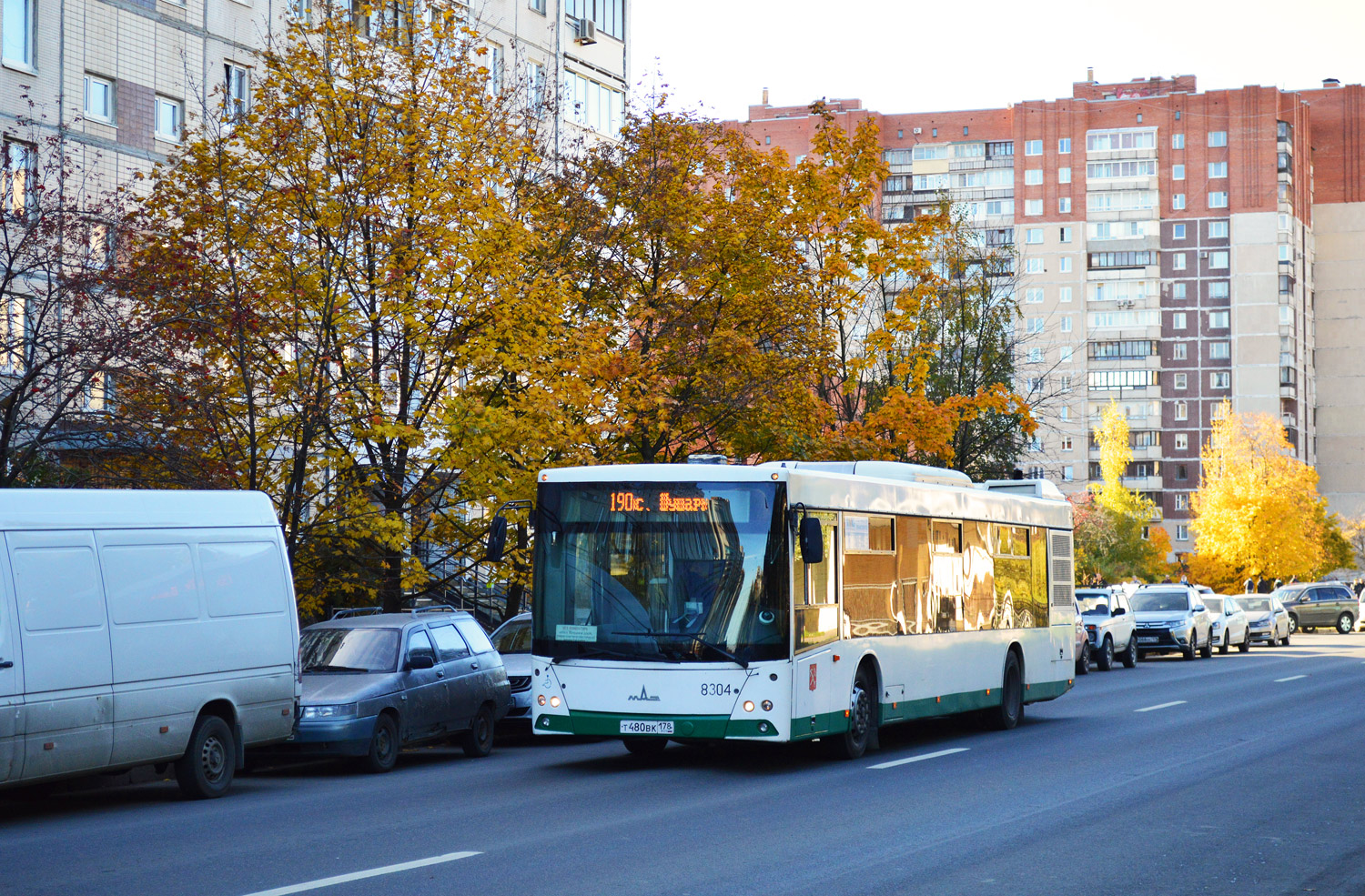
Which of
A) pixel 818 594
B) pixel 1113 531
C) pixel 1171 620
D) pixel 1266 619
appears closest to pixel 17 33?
pixel 818 594

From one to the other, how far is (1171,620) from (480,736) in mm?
26952

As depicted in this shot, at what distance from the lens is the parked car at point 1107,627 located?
119ft

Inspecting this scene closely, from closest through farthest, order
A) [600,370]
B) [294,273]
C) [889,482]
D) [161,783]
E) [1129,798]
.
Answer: [1129,798] < [161,783] < [889,482] < [294,273] < [600,370]

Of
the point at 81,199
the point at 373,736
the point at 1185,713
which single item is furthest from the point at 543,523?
the point at 81,199

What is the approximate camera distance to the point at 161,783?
47.8ft

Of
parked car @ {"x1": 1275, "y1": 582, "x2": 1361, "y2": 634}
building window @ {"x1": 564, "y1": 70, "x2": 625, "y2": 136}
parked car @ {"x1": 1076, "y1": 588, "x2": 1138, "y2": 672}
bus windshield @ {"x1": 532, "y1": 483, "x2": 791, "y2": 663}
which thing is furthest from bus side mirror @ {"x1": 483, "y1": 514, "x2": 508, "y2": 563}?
parked car @ {"x1": 1275, "y1": 582, "x2": 1361, "y2": 634}

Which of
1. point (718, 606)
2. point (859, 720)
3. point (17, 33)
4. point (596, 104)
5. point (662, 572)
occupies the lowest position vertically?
point (859, 720)

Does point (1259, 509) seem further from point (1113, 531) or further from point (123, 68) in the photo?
point (123, 68)

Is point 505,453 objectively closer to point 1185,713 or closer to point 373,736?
point 373,736

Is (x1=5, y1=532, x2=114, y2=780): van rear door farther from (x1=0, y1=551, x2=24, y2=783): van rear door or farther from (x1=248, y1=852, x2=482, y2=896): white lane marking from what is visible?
(x1=248, y1=852, x2=482, y2=896): white lane marking

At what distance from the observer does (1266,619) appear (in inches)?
1980

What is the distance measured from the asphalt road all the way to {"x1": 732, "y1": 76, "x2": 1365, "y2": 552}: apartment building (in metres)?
95.9

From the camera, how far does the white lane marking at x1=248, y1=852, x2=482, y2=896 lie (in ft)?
27.2

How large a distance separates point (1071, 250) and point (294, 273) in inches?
3815
